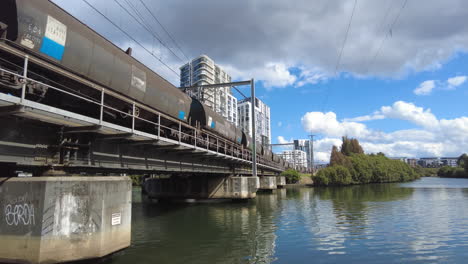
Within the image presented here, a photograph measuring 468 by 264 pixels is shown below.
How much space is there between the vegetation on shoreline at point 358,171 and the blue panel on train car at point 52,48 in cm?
6688

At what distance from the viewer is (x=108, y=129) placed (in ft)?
33.1

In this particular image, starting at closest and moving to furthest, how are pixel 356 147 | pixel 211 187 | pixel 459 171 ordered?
pixel 211 187, pixel 459 171, pixel 356 147

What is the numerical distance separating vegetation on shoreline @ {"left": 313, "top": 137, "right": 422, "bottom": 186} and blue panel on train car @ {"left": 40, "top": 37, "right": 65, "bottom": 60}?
66.9 meters

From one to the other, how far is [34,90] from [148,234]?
9513 millimetres

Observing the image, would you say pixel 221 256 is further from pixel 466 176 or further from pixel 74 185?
pixel 466 176

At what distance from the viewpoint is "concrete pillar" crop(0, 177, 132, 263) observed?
307 inches

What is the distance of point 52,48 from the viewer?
908cm

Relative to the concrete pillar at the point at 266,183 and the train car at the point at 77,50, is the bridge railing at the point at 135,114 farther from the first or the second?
the concrete pillar at the point at 266,183

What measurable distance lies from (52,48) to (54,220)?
5415 mm

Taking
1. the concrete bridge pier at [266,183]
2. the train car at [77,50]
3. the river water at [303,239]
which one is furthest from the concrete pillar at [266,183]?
the train car at [77,50]

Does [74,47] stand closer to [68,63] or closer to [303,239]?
[68,63]

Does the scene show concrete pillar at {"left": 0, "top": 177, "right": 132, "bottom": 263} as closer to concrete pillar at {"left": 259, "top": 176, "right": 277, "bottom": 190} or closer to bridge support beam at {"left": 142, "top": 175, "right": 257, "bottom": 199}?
bridge support beam at {"left": 142, "top": 175, "right": 257, "bottom": 199}

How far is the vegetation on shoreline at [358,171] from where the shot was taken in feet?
228

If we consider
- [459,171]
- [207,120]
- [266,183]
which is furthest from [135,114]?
[459,171]
